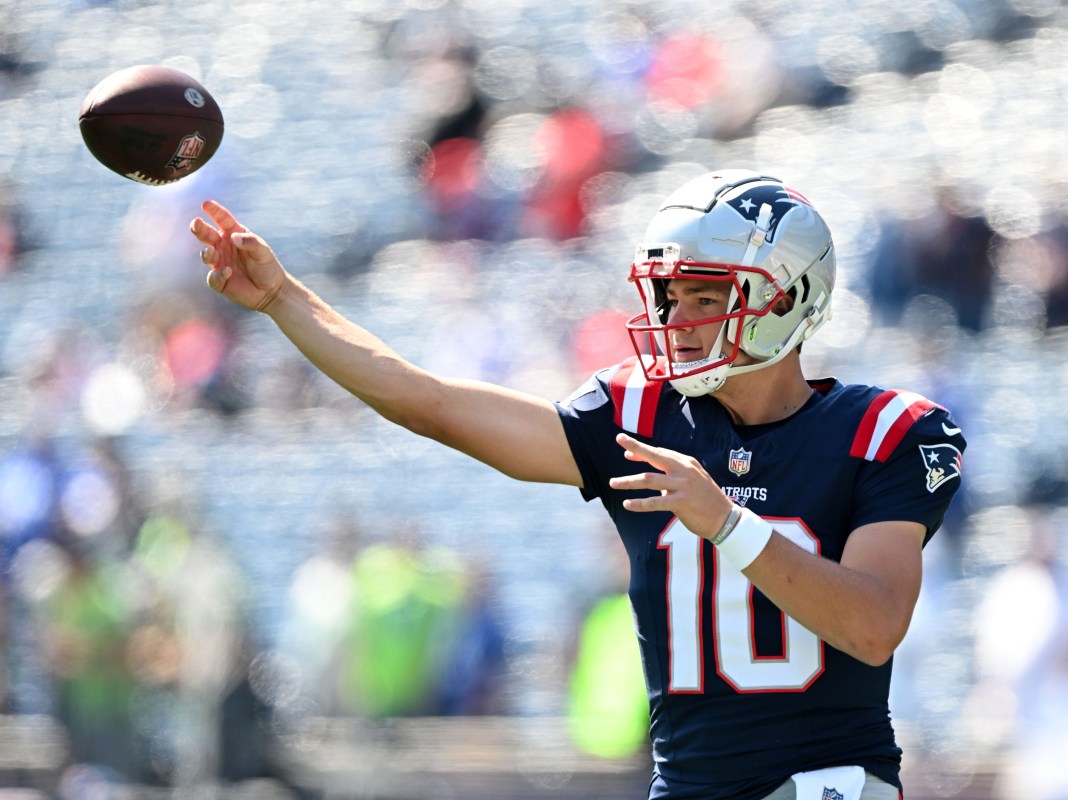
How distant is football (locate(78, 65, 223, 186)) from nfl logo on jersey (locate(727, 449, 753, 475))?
1490mm

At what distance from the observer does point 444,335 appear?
9.27 meters

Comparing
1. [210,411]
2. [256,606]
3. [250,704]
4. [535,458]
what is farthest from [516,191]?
[535,458]

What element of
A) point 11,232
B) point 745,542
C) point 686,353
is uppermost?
point 11,232

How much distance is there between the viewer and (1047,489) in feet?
24.0

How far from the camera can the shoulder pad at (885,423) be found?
2.98 metres

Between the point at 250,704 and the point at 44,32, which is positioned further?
the point at 44,32

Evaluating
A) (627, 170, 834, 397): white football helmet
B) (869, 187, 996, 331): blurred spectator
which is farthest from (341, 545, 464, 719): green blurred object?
(627, 170, 834, 397): white football helmet

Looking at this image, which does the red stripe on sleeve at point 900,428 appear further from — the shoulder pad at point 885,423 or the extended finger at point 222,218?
the extended finger at point 222,218

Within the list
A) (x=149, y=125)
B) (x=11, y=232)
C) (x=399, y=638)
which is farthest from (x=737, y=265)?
(x=11, y=232)

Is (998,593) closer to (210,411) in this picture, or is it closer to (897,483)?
(897,483)

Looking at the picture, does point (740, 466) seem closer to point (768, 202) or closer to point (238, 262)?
point (768, 202)

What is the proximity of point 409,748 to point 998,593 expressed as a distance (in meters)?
2.67

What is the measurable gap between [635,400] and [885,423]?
19.9 inches

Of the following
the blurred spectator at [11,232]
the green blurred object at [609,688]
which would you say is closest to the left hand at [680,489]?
the green blurred object at [609,688]
